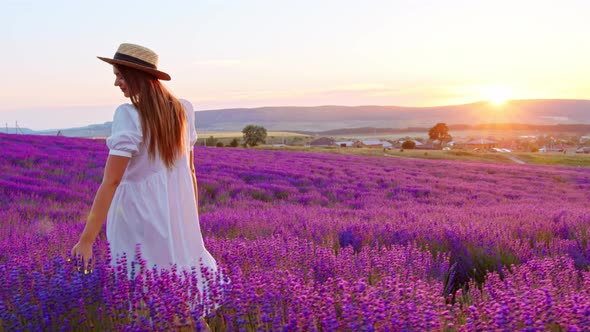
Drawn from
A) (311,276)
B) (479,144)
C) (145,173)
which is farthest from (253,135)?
(145,173)

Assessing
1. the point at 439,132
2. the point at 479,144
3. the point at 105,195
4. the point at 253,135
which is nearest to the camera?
the point at 105,195

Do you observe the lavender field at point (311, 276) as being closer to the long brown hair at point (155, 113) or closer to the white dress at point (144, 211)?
the white dress at point (144, 211)

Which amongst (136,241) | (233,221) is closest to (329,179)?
(233,221)

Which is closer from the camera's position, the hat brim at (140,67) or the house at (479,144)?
the hat brim at (140,67)

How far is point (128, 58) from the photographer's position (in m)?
2.93

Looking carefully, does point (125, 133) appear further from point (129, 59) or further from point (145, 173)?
point (129, 59)

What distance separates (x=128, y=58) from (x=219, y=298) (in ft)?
4.36

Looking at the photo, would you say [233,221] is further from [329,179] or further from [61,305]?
[329,179]

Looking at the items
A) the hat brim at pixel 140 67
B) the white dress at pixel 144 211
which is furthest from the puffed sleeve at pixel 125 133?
the hat brim at pixel 140 67

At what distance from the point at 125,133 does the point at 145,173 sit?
0.30 meters

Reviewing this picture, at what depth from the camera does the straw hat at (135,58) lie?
2.91m

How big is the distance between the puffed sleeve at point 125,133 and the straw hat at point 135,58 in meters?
0.22

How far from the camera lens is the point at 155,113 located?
9.66 feet

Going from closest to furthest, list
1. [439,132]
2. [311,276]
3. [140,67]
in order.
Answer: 1. [140,67]
2. [311,276]
3. [439,132]
